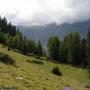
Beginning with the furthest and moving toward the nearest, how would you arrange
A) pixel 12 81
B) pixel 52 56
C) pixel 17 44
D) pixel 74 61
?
pixel 17 44 → pixel 52 56 → pixel 74 61 → pixel 12 81

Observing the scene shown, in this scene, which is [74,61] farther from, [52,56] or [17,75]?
[17,75]

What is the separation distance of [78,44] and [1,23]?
6322 centimetres

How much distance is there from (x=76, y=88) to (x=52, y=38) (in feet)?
411

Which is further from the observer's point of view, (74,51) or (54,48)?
(54,48)

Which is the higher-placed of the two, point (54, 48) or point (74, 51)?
point (54, 48)

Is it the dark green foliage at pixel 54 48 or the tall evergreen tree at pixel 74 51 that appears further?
the dark green foliage at pixel 54 48

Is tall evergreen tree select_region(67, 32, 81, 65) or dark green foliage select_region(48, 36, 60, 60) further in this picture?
dark green foliage select_region(48, 36, 60, 60)

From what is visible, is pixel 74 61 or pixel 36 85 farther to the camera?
pixel 74 61

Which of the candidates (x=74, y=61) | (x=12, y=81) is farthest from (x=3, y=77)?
(x=74, y=61)

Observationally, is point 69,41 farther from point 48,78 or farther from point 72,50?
point 48,78

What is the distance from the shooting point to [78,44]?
161 metres

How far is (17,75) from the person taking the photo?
4594 centimetres

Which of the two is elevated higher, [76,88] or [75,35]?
[75,35]

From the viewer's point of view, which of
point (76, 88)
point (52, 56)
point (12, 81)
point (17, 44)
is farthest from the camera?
point (17, 44)
